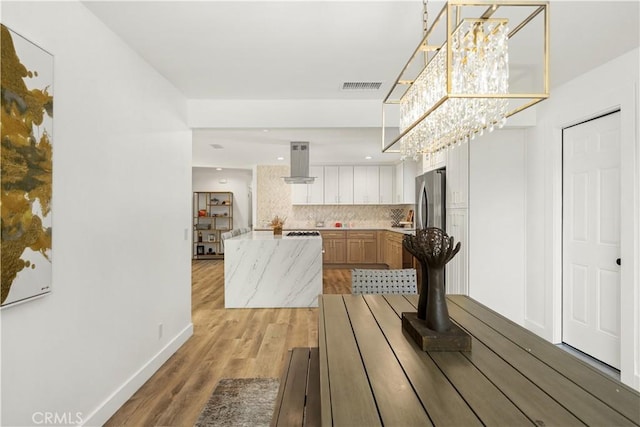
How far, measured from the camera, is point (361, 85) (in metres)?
3.30

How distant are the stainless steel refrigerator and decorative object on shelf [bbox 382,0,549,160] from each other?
2354 millimetres

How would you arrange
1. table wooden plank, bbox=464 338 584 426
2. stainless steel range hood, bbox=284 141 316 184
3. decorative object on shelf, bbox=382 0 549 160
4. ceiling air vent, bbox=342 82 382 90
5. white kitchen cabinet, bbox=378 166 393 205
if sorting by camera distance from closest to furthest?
table wooden plank, bbox=464 338 584 426
decorative object on shelf, bbox=382 0 549 160
ceiling air vent, bbox=342 82 382 90
stainless steel range hood, bbox=284 141 316 184
white kitchen cabinet, bbox=378 166 393 205

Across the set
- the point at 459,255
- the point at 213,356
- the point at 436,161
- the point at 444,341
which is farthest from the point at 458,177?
the point at 213,356

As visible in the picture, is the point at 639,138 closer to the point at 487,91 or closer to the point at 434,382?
the point at 487,91

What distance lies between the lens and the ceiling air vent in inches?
128

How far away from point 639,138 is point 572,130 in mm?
789

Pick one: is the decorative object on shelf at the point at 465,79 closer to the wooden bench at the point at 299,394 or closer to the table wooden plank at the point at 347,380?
the table wooden plank at the point at 347,380

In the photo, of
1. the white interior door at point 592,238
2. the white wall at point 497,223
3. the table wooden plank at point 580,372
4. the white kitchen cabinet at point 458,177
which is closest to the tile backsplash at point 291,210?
the white kitchen cabinet at point 458,177

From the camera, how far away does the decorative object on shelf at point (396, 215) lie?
833 centimetres

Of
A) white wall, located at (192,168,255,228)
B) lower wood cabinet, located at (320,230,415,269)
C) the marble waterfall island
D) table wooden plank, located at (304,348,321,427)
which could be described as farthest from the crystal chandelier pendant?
white wall, located at (192,168,255,228)

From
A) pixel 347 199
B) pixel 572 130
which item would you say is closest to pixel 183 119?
pixel 572 130

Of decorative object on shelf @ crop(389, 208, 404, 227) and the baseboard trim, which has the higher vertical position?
decorative object on shelf @ crop(389, 208, 404, 227)

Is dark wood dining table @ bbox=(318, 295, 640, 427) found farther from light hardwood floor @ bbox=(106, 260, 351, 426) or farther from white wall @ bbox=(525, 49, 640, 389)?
white wall @ bbox=(525, 49, 640, 389)

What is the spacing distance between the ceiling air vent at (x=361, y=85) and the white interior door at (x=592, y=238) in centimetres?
184
